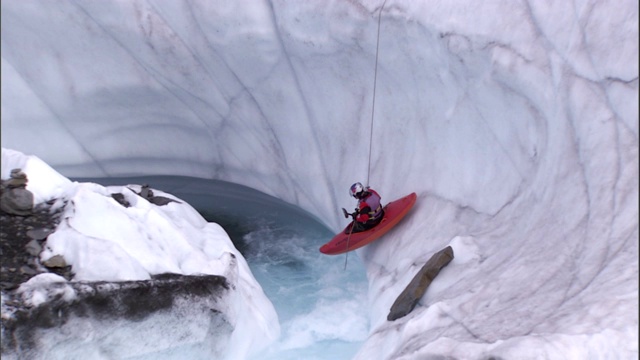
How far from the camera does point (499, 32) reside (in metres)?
4.45

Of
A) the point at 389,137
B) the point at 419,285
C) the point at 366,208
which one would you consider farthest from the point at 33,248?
the point at 389,137

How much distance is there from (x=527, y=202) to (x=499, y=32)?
104 cm

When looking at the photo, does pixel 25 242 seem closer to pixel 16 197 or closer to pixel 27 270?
pixel 27 270

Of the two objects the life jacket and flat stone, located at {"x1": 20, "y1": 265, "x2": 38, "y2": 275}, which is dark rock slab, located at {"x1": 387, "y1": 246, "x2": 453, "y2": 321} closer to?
the life jacket

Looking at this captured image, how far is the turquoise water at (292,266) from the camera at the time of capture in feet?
15.8

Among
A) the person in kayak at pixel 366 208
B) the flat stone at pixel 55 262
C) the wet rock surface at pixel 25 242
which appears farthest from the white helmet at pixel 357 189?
the flat stone at pixel 55 262

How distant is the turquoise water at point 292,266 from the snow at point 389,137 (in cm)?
11

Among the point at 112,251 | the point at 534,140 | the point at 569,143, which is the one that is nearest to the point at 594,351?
the point at 569,143

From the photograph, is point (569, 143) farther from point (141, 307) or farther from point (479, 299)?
point (141, 307)

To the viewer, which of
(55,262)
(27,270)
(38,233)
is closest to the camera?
(27,270)

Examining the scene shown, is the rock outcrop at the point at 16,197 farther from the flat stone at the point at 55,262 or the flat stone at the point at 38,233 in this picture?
the flat stone at the point at 55,262

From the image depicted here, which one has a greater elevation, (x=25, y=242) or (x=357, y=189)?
(x=357, y=189)

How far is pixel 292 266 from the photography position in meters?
5.71

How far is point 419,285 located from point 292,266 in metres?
1.65
